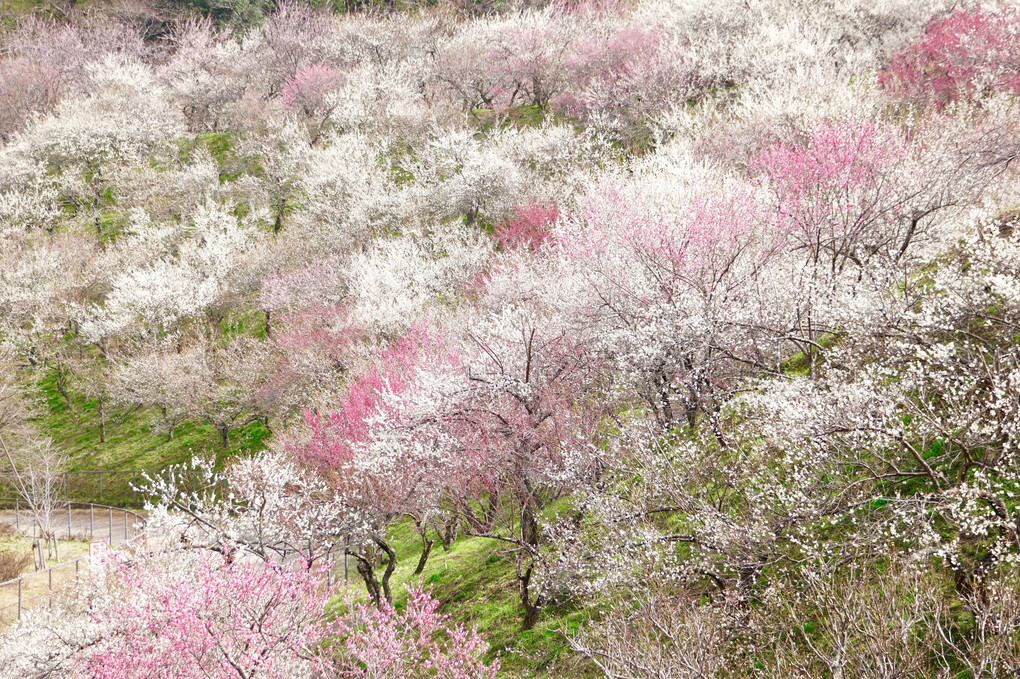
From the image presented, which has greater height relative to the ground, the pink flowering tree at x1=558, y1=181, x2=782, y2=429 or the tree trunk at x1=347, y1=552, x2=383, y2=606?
the pink flowering tree at x1=558, y1=181, x2=782, y2=429

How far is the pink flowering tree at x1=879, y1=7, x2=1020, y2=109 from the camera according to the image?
2209 cm

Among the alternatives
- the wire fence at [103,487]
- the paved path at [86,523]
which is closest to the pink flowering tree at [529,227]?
the wire fence at [103,487]

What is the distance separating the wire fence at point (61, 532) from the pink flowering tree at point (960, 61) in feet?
113

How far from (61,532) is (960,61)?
45.7 m

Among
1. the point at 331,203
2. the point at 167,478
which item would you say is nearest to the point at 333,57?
the point at 331,203

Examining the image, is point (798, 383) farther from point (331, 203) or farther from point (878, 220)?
point (331, 203)

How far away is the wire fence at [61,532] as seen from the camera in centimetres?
1844

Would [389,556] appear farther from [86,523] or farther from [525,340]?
[86,523]

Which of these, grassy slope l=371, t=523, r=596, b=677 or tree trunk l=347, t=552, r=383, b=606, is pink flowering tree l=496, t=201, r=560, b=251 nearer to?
grassy slope l=371, t=523, r=596, b=677

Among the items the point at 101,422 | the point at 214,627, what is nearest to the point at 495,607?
the point at 214,627

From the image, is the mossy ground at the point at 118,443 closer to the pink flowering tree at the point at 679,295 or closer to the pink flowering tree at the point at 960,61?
the pink flowering tree at the point at 679,295

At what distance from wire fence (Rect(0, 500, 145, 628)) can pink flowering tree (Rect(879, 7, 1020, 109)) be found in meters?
34.3

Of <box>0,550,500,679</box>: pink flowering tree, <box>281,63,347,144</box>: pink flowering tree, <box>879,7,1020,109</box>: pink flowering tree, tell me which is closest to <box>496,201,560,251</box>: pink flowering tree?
<box>879,7,1020,109</box>: pink flowering tree

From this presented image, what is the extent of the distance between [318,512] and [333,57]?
49.1 m
